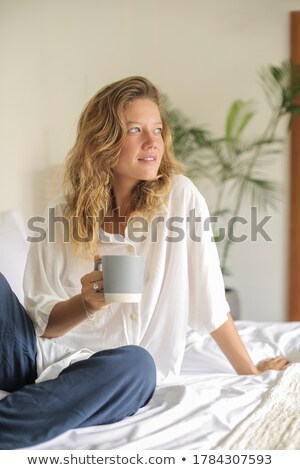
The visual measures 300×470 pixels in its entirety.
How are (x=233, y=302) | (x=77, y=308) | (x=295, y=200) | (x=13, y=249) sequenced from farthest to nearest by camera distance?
(x=295, y=200) < (x=233, y=302) < (x=13, y=249) < (x=77, y=308)

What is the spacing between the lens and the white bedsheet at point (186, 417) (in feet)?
4.08

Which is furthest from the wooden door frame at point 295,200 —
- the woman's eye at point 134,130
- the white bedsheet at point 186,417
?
the woman's eye at point 134,130

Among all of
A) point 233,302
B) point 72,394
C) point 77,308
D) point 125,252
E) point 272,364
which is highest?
point 125,252

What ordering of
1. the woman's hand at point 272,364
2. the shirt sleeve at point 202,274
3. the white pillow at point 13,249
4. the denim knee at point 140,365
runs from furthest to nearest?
the white pillow at point 13,249, the woman's hand at point 272,364, the shirt sleeve at point 202,274, the denim knee at point 140,365

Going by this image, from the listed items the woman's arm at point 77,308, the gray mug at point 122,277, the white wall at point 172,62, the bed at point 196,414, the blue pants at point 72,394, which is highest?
the white wall at point 172,62

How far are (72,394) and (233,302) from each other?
2.14 m

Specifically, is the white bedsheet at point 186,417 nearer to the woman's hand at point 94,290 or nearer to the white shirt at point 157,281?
the white shirt at point 157,281

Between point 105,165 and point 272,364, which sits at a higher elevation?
point 105,165

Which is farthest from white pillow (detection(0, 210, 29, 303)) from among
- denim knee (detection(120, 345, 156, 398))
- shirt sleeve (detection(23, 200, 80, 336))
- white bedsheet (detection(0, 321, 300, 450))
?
denim knee (detection(120, 345, 156, 398))

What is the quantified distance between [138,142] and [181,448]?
827mm

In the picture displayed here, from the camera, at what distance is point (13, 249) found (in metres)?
2.20

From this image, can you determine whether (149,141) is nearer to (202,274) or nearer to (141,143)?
(141,143)

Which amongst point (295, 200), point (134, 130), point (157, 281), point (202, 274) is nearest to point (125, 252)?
point (157, 281)

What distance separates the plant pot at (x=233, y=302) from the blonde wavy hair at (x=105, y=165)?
164 cm
